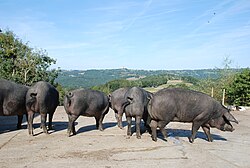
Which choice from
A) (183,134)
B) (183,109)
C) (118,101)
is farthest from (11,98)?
(183,134)

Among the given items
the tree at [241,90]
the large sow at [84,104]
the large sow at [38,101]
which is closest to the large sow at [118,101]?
the large sow at [84,104]

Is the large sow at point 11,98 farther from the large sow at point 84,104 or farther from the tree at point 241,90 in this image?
the tree at point 241,90

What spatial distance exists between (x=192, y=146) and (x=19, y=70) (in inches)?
856

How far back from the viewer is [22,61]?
85.8ft

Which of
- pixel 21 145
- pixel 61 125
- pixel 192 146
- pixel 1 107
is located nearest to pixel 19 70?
pixel 61 125

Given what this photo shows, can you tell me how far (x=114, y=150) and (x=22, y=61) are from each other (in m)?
21.4

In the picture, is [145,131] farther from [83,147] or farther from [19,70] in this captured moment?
[19,70]

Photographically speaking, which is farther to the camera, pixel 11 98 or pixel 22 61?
pixel 22 61

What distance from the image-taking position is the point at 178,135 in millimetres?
9922

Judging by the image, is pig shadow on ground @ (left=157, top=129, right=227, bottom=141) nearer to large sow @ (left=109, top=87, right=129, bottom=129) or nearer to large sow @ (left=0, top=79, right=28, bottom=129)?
large sow @ (left=109, top=87, right=129, bottom=129)

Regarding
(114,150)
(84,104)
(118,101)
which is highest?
(84,104)

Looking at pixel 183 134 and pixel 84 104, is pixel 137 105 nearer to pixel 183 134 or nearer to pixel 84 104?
pixel 84 104

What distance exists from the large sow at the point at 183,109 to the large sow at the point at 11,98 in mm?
4335

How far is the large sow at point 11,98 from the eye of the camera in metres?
8.91
